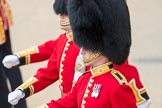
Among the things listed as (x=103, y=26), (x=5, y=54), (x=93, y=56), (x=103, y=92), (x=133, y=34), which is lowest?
(x=133, y=34)

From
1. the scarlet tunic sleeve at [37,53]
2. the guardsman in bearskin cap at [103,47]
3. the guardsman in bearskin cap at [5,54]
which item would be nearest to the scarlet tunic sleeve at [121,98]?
the guardsman in bearskin cap at [103,47]

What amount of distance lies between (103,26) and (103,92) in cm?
22

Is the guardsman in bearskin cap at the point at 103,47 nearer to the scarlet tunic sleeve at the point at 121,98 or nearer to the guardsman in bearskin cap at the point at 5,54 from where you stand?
the scarlet tunic sleeve at the point at 121,98

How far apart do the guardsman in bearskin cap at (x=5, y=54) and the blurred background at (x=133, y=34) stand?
0.64 feet

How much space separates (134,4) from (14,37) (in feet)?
4.04

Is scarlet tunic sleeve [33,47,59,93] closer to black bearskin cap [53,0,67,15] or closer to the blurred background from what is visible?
black bearskin cap [53,0,67,15]

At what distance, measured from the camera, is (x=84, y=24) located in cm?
155

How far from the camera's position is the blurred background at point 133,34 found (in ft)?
10.0

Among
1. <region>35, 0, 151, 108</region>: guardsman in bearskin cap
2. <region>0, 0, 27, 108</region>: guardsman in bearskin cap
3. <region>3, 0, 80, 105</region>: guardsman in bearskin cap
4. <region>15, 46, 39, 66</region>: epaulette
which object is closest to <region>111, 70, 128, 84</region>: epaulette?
<region>35, 0, 151, 108</region>: guardsman in bearskin cap

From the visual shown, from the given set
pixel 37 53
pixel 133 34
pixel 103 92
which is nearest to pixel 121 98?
pixel 103 92

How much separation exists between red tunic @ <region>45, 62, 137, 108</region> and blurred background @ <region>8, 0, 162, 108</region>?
1.27 metres

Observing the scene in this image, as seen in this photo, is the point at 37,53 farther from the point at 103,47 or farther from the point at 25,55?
the point at 103,47

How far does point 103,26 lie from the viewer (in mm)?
1538

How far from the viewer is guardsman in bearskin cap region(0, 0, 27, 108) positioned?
2656 millimetres
